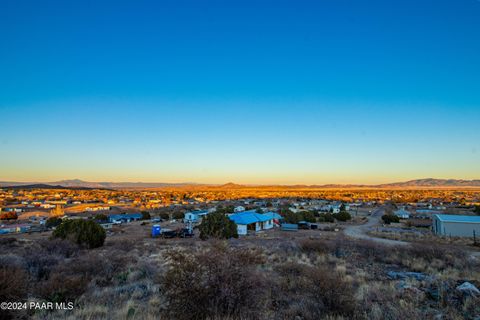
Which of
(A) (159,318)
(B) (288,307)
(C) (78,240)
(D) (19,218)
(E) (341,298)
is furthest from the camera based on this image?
(D) (19,218)

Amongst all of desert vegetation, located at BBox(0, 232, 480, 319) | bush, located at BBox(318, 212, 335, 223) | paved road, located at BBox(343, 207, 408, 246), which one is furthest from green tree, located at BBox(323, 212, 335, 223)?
desert vegetation, located at BBox(0, 232, 480, 319)

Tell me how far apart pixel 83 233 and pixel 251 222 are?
25572mm

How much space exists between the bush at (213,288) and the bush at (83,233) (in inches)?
743

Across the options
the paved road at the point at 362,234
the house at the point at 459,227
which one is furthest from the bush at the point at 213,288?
the house at the point at 459,227

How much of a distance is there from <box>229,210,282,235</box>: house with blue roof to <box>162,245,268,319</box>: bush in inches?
1388

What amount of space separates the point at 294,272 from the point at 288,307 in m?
4.38

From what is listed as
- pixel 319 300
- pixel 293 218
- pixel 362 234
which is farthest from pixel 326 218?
pixel 319 300

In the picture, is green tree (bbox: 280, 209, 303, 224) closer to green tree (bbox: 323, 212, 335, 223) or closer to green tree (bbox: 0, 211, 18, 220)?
green tree (bbox: 323, 212, 335, 223)

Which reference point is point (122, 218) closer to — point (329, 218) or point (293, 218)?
point (293, 218)

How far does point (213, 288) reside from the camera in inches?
233

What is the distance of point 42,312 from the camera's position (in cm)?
668

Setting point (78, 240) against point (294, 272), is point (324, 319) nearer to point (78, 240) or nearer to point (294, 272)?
point (294, 272)

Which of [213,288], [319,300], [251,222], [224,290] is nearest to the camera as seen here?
[224,290]

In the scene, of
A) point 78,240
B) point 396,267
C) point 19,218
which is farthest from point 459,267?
point 19,218
